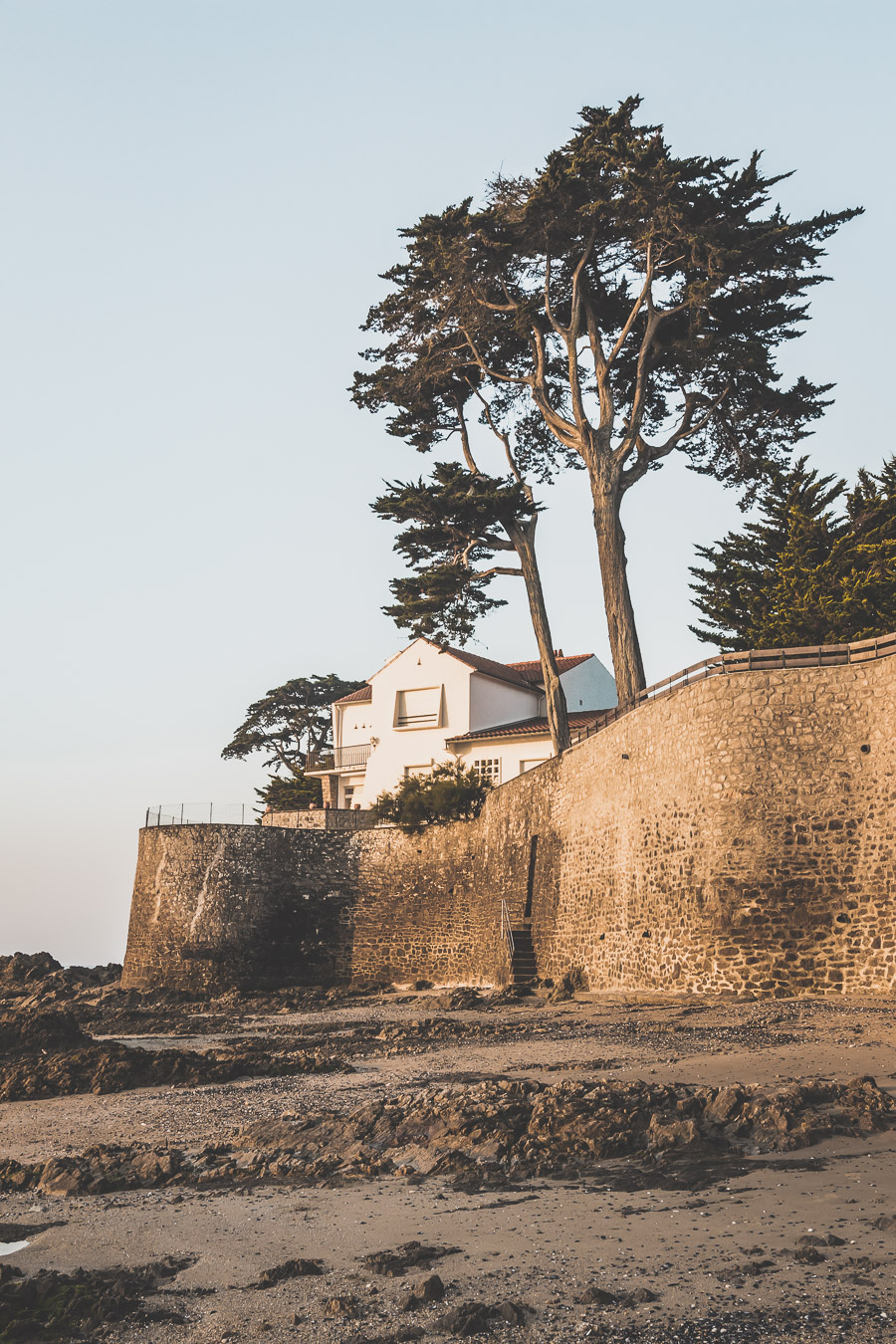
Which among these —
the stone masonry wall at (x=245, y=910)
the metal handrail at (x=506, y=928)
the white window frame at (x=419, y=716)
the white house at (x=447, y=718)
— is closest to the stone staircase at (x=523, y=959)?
the metal handrail at (x=506, y=928)

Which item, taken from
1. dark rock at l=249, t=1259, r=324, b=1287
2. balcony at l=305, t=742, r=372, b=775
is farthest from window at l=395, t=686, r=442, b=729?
dark rock at l=249, t=1259, r=324, b=1287

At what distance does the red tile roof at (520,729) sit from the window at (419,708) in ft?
4.28

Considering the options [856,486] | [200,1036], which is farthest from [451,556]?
[200,1036]

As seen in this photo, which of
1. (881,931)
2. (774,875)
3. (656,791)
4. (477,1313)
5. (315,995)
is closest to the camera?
(477,1313)

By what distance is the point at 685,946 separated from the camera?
54.7 feet

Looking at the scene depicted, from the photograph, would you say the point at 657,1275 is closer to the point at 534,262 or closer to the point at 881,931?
the point at 881,931

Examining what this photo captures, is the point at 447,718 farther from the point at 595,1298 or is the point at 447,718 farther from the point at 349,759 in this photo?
the point at 595,1298

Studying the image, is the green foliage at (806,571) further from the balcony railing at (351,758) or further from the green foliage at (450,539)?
the balcony railing at (351,758)

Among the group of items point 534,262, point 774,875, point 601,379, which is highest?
point 534,262

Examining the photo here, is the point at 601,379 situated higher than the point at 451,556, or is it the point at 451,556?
the point at 601,379

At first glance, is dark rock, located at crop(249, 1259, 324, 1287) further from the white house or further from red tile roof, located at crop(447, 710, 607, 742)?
the white house

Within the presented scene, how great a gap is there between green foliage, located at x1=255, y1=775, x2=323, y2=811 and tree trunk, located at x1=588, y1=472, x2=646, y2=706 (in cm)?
1996

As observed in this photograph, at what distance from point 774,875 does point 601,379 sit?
40.4ft

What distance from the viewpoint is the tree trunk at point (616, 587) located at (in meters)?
22.7
